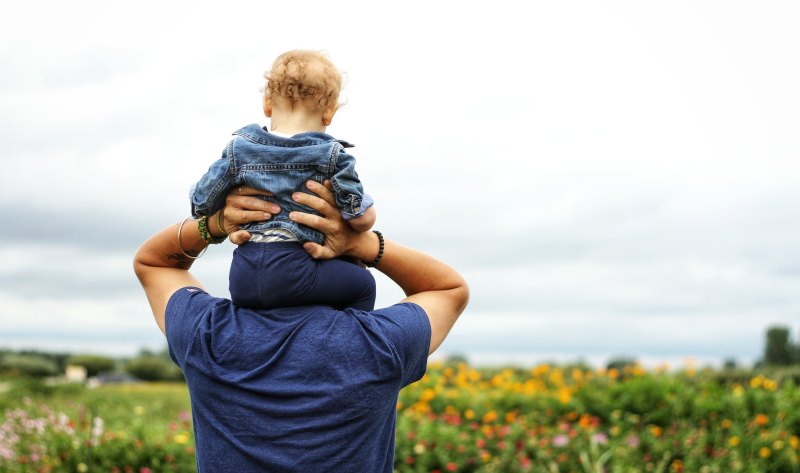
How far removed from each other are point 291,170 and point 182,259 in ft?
1.91

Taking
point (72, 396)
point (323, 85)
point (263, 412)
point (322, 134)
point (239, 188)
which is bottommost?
point (72, 396)

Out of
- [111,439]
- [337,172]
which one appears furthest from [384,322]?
[111,439]

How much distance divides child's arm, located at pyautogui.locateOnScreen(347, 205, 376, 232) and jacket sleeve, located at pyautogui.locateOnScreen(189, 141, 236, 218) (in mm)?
349

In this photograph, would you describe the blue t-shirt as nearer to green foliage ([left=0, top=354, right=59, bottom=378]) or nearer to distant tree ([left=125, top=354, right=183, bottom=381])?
green foliage ([left=0, top=354, right=59, bottom=378])

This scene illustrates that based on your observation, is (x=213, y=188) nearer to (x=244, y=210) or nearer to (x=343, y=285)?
(x=244, y=210)

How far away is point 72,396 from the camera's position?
39.8 feet

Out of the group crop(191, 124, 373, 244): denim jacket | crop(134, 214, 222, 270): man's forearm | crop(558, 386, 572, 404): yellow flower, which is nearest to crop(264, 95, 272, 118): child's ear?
crop(191, 124, 373, 244): denim jacket

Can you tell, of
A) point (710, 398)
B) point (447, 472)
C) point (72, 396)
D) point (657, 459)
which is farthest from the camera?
point (72, 396)

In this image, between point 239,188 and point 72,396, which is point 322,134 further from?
point 72,396

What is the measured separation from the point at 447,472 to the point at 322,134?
14.9 ft

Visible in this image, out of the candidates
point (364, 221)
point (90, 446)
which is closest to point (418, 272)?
point (364, 221)

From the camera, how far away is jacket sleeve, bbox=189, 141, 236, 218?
2213 millimetres

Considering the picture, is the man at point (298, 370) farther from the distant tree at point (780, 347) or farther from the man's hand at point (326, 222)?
the distant tree at point (780, 347)

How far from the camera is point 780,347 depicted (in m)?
15.9
